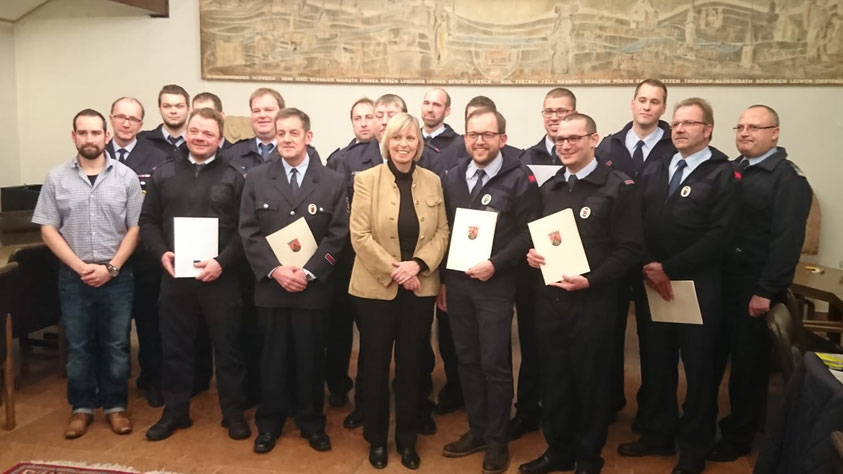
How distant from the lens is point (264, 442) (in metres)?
3.39

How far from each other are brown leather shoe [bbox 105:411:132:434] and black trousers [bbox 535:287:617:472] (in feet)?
7.07

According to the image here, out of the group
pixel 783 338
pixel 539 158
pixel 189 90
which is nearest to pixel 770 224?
pixel 783 338

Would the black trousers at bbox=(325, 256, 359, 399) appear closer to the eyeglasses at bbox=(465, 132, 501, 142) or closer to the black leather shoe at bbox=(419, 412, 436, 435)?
the black leather shoe at bbox=(419, 412, 436, 435)

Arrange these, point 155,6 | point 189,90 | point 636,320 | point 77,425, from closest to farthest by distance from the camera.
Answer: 1. point 77,425
2. point 636,320
3. point 155,6
4. point 189,90

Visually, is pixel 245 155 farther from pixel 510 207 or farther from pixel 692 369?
pixel 692 369

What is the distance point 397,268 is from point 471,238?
364mm

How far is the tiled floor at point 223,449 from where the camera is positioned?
3.24 meters

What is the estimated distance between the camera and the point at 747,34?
5.62 m

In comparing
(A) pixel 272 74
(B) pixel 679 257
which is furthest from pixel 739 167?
(A) pixel 272 74

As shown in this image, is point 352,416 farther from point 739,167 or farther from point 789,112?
point 789,112

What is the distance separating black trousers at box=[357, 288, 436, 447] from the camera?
319 cm

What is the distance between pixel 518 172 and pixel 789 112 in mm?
3691

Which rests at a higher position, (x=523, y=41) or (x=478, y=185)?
(x=523, y=41)

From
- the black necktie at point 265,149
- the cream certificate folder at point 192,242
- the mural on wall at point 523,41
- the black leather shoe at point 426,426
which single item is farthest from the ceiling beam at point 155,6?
the black leather shoe at point 426,426
